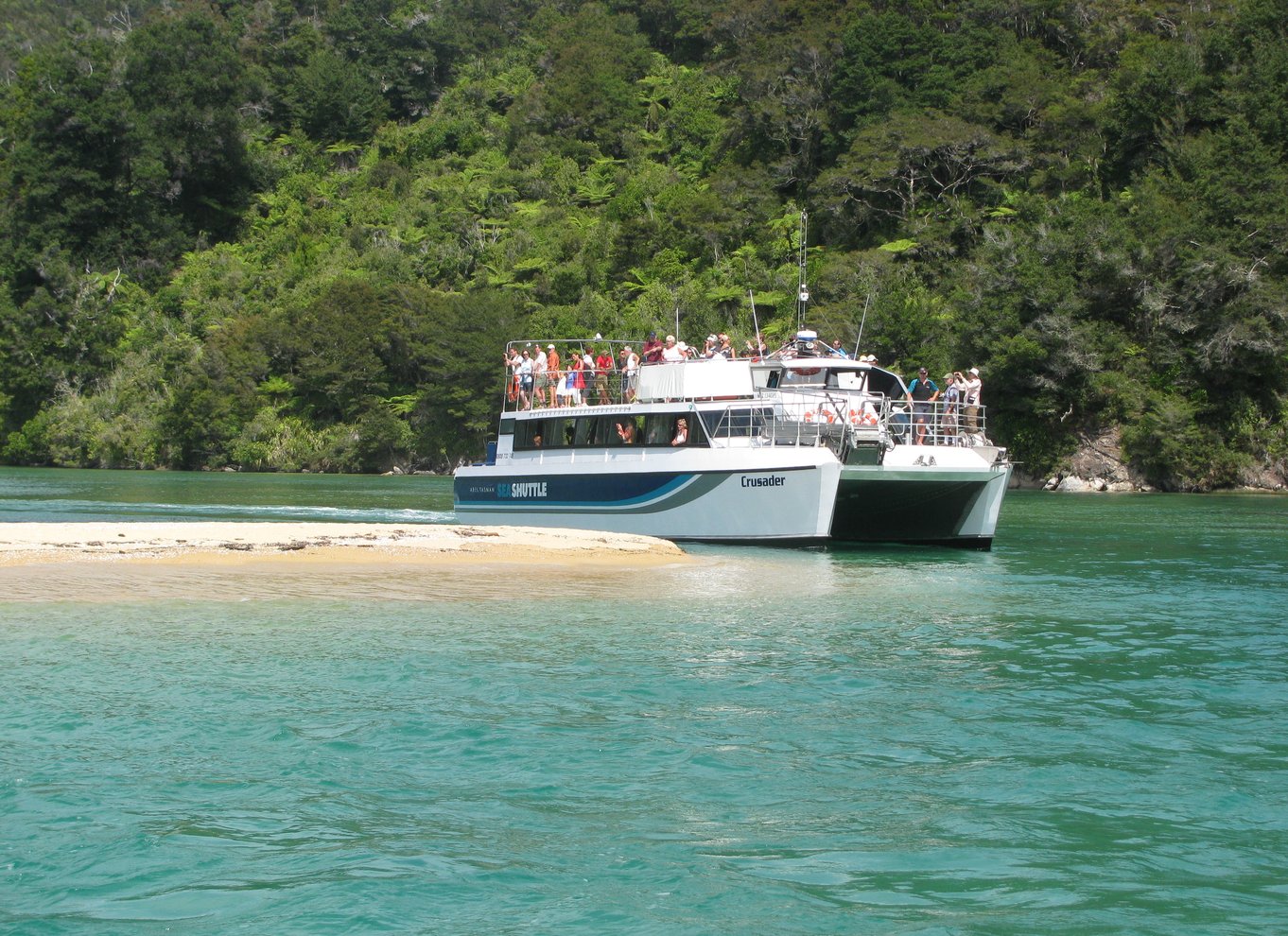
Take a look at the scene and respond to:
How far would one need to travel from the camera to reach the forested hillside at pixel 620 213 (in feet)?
183

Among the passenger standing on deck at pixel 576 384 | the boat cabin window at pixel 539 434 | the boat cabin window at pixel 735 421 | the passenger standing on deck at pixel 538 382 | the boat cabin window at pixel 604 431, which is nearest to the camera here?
the boat cabin window at pixel 735 421

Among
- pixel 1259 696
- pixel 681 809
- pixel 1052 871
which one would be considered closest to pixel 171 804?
pixel 681 809

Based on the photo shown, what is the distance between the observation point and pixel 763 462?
27.2 metres

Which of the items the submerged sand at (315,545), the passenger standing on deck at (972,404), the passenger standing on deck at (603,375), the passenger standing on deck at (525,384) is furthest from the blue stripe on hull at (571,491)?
the passenger standing on deck at (972,404)

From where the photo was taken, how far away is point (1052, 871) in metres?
8.15

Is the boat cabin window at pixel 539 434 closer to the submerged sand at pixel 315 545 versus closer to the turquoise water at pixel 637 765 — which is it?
the submerged sand at pixel 315 545

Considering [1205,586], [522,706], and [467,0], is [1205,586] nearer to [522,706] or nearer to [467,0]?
[522,706]

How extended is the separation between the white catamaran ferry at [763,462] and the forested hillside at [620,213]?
26.8 meters

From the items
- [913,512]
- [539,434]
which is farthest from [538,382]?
[913,512]

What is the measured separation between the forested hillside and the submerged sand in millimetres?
32618

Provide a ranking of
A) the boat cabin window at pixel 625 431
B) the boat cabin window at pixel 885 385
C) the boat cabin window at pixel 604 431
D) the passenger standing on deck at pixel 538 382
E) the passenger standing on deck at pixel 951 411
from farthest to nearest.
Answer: the passenger standing on deck at pixel 538 382
the boat cabin window at pixel 885 385
the boat cabin window at pixel 625 431
the passenger standing on deck at pixel 951 411
the boat cabin window at pixel 604 431

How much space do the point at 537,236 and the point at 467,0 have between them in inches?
2215

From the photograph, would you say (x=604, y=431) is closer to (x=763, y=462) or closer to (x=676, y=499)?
(x=676, y=499)

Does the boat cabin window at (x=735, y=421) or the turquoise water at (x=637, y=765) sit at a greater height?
the boat cabin window at (x=735, y=421)
